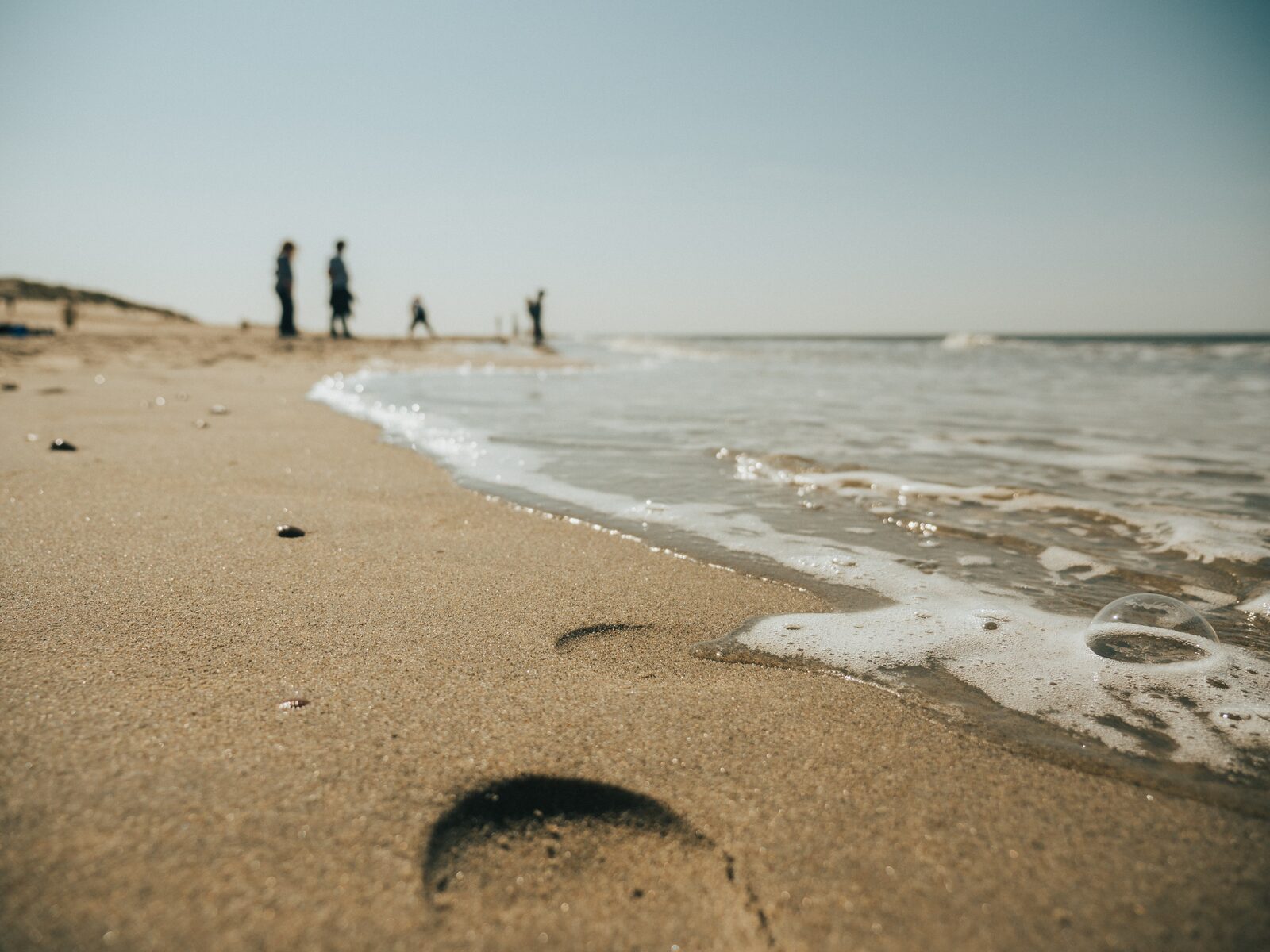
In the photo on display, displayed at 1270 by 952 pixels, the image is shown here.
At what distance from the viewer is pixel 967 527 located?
2.75m

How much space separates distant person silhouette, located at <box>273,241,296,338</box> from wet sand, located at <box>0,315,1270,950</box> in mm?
11975

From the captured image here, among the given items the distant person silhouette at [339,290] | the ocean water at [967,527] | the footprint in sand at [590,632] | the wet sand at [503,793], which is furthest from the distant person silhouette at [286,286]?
the footprint in sand at [590,632]

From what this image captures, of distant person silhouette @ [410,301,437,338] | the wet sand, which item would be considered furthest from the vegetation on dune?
the wet sand

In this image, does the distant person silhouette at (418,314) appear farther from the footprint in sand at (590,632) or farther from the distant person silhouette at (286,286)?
the footprint in sand at (590,632)

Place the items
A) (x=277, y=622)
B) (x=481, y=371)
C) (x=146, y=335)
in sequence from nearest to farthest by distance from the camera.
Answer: (x=277, y=622), (x=481, y=371), (x=146, y=335)

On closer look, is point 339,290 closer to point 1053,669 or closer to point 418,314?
point 418,314

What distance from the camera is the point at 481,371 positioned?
10328 millimetres

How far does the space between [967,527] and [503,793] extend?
2.26 m

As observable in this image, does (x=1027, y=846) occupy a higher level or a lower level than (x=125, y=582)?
lower

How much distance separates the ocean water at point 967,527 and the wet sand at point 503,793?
0.71ft

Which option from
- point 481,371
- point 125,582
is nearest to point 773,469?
point 125,582

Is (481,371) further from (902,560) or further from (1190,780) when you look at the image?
(1190,780)

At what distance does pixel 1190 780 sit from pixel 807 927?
2.65 ft

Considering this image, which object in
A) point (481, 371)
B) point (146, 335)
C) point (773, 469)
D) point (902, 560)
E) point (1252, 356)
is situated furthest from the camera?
point (1252, 356)
